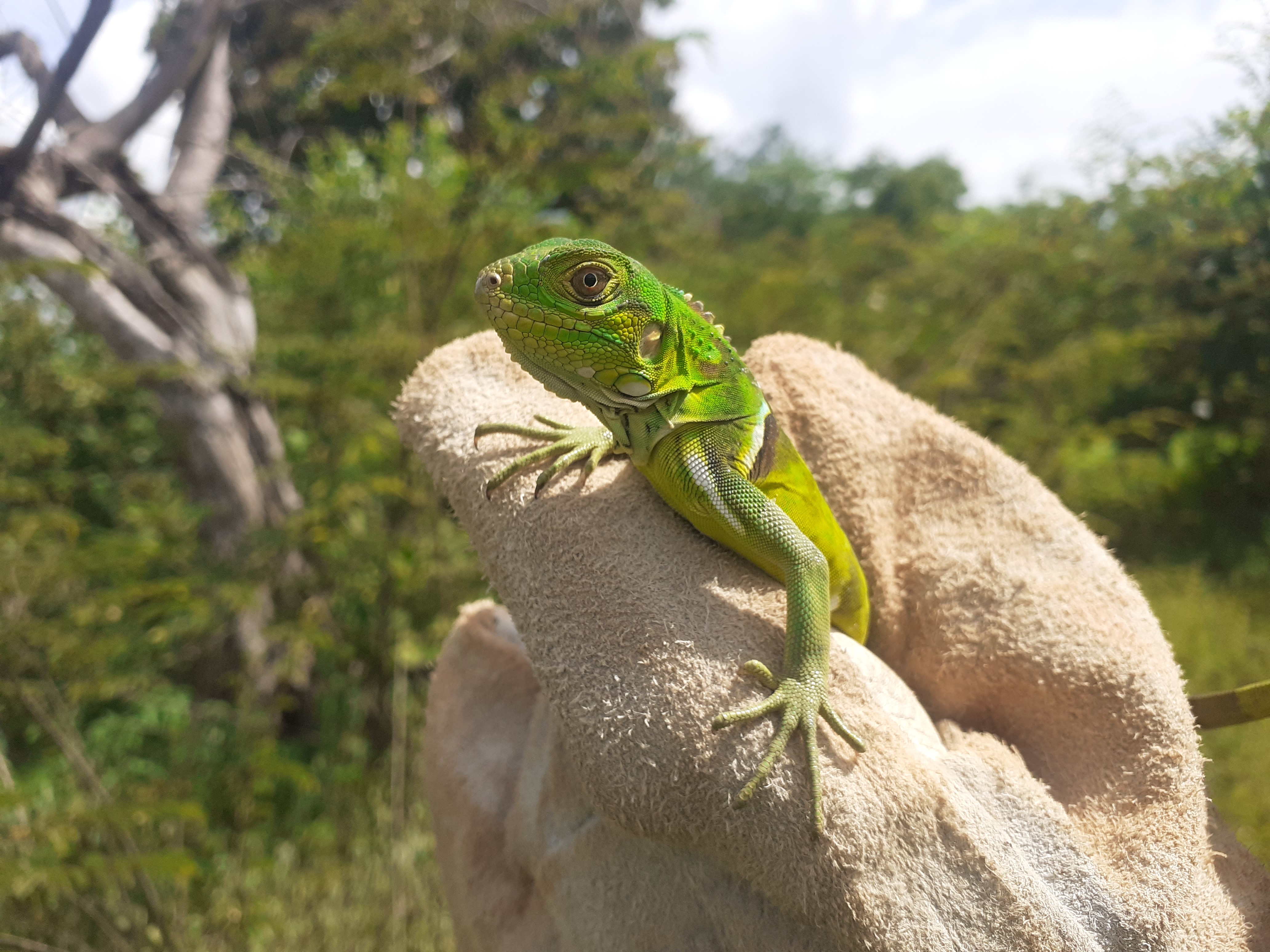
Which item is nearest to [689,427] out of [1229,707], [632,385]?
[632,385]

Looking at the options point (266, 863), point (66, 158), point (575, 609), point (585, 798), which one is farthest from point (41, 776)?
point (575, 609)

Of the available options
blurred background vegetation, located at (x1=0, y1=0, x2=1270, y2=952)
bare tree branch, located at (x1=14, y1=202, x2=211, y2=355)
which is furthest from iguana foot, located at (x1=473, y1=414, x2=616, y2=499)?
bare tree branch, located at (x1=14, y1=202, x2=211, y2=355)

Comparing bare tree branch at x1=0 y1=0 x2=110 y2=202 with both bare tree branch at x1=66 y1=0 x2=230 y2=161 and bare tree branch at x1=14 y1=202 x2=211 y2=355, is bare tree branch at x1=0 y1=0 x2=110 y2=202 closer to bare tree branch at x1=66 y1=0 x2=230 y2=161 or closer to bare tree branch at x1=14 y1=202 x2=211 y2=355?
bare tree branch at x1=14 y1=202 x2=211 y2=355

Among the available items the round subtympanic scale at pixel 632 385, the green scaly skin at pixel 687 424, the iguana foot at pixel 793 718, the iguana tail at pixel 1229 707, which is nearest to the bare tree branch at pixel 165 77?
the green scaly skin at pixel 687 424

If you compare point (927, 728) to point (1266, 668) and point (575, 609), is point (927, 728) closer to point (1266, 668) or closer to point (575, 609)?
point (575, 609)

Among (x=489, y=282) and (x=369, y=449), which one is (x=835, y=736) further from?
(x=369, y=449)

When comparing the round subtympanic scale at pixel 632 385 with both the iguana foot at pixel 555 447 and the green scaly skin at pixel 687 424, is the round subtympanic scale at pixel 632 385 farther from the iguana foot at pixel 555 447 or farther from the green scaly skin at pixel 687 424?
the iguana foot at pixel 555 447

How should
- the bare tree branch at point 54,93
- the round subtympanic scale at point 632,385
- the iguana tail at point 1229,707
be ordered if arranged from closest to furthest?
1. the round subtympanic scale at point 632,385
2. the iguana tail at point 1229,707
3. the bare tree branch at point 54,93

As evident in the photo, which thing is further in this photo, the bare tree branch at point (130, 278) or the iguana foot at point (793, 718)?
the bare tree branch at point (130, 278)
